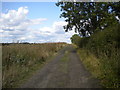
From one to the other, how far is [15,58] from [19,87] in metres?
4.40

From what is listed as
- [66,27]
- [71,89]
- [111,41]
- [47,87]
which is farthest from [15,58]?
[66,27]

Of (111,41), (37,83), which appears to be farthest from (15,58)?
(111,41)

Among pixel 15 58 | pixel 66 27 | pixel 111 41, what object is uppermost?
pixel 66 27

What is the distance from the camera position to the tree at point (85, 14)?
987 inches

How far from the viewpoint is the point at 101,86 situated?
6992 mm

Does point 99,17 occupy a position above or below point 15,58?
above

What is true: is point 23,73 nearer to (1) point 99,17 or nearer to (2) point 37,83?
(2) point 37,83

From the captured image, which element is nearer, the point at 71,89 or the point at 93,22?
the point at 71,89

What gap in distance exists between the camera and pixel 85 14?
89.8ft

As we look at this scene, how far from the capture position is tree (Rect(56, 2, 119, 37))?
987 inches

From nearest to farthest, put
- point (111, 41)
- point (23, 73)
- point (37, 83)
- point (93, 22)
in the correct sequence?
point (37, 83) → point (23, 73) → point (111, 41) → point (93, 22)

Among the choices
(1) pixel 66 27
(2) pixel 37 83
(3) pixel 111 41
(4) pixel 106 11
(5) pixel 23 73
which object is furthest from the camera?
(1) pixel 66 27

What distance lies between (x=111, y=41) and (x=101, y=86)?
497 cm

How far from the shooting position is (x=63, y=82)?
7785 millimetres
